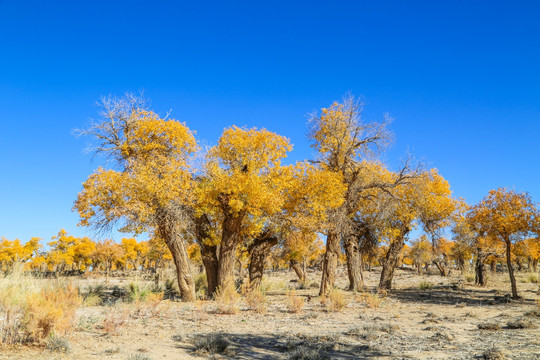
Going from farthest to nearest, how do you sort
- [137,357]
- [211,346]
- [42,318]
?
[211,346] → [42,318] → [137,357]

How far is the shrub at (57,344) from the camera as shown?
291 inches

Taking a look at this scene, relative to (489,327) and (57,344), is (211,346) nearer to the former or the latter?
(57,344)

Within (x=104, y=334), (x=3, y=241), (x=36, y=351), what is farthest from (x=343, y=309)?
(x=3, y=241)

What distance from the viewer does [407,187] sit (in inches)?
938

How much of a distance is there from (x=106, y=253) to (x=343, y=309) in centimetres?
4683

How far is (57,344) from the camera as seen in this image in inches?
292

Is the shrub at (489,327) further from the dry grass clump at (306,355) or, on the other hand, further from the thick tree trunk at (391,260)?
the thick tree trunk at (391,260)

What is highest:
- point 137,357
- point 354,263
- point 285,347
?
point 354,263

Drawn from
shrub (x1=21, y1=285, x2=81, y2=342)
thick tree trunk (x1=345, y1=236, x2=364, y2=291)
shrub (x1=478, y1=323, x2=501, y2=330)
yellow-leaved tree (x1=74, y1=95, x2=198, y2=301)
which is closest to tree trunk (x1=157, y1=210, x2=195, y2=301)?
yellow-leaved tree (x1=74, y1=95, x2=198, y2=301)

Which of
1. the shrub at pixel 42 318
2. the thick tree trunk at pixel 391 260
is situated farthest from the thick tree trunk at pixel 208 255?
the thick tree trunk at pixel 391 260

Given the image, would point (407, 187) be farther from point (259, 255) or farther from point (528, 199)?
point (259, 255)

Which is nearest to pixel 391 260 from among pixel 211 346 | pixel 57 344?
pixel 211 346

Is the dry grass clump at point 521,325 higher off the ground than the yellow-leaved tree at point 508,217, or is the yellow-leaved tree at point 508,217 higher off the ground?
the yellow-leaved tree at point 508,217

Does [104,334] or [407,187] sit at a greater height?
[407,187]
